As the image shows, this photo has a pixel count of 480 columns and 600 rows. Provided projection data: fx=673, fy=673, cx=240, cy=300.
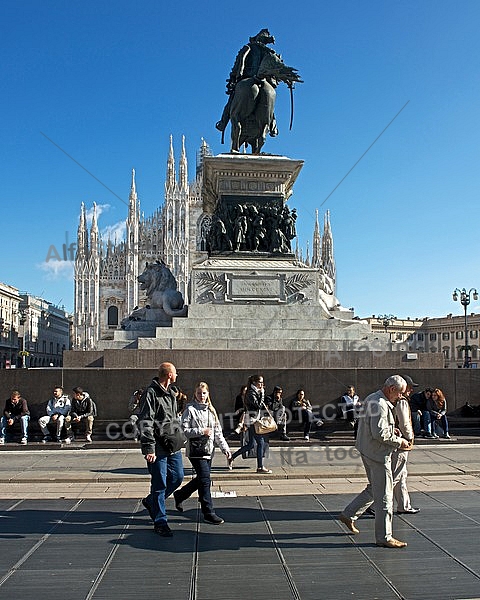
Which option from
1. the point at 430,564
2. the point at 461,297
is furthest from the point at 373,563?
Result: the point at 461,297

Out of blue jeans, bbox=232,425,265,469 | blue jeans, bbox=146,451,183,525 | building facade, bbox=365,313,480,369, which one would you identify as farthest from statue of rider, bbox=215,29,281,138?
building facade, bbox=365,313,480,369

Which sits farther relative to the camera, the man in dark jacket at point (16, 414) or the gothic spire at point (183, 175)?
the gothic spire at point (183, 175)

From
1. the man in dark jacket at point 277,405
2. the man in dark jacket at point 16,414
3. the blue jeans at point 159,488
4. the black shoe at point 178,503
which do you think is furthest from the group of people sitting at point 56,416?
the blue jeans at point 159,488

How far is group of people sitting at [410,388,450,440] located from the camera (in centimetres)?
1157

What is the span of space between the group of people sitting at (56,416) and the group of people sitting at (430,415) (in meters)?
5.56

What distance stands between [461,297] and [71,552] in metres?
33.1

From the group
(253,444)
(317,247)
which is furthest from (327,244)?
(253,444)

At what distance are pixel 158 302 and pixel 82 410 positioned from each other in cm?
380

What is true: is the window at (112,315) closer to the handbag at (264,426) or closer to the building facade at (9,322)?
the building facade at (9,322)

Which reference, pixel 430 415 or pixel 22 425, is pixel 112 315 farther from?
pixel 430 415

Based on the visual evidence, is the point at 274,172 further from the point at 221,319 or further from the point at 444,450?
the point at 444,450

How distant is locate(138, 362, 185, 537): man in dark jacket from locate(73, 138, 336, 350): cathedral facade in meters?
60.9

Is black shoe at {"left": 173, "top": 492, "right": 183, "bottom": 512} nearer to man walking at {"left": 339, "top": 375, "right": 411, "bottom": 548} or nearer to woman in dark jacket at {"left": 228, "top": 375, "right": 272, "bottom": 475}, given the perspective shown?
man walking at {"left": 339, "top": 375, "right": 411, "bottom": 548}

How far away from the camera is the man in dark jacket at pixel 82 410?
11.1 meters
